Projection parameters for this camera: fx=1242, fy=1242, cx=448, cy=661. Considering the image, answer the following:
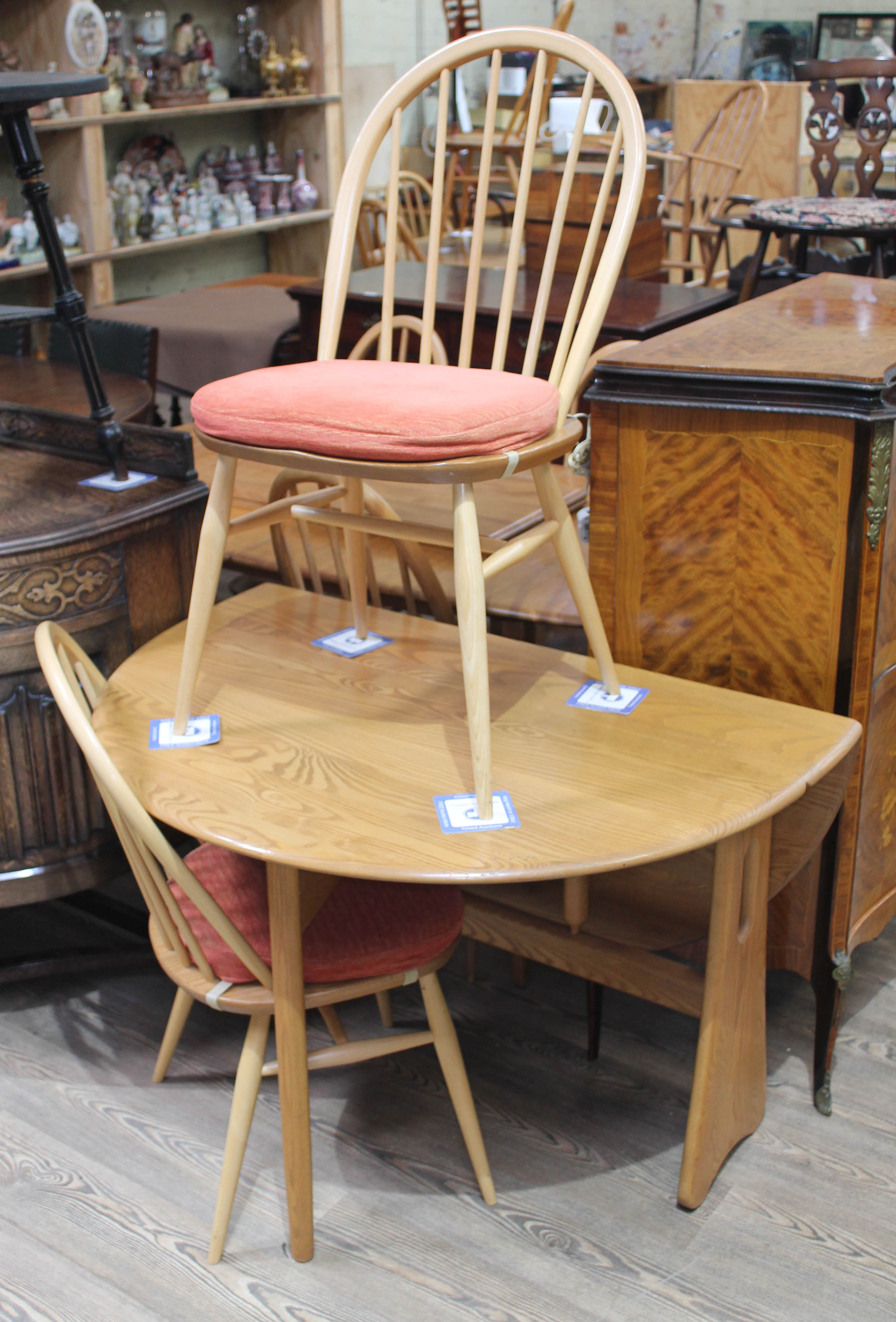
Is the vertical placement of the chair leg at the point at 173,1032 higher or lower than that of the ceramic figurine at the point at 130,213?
lower

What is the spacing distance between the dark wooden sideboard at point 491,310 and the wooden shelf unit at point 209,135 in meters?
1.00

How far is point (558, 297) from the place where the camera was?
3979 mm

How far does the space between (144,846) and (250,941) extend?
19 cm

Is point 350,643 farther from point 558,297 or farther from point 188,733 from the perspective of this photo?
point 558,297

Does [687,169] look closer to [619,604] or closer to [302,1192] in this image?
[619,604]

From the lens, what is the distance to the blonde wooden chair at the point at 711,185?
18.1 ft

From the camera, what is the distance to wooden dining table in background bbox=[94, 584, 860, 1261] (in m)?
1.33

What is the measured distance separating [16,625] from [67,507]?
0.22 m

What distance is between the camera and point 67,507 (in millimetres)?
1907

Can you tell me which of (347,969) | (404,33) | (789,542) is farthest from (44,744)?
(404,33)

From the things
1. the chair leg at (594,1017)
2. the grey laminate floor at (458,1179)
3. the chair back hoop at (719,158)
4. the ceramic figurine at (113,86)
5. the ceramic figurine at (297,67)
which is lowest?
the grey laminate floor at (458,1179)

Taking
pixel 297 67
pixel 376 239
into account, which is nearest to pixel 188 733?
pixel 376 239

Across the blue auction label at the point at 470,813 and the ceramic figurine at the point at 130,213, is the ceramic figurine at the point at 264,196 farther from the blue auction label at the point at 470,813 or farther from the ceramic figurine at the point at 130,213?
the blue auction label at the point at 470,813

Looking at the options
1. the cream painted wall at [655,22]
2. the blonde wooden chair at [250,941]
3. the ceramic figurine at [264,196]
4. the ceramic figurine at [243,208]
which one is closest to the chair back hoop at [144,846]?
the blonde wooden chair at [250,941]
